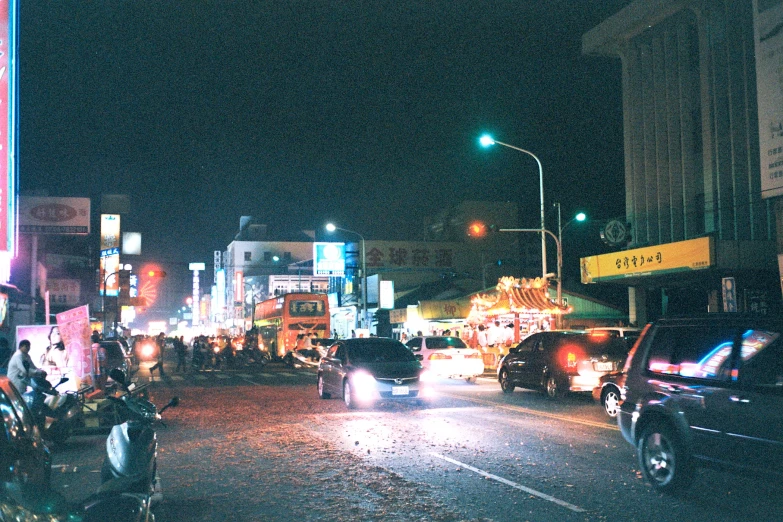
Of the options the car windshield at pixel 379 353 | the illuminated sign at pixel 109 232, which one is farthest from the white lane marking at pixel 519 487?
the illuminated sign at pixel 109 232

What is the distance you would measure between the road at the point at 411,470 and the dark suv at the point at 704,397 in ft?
1.53

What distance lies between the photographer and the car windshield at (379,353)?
57.3 ft

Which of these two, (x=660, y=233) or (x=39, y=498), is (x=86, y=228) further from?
(x=39, y=498)

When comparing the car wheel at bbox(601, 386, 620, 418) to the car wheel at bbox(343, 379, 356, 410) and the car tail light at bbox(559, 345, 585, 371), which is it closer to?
the car tail light at bbox(559, 345, 585, 371)

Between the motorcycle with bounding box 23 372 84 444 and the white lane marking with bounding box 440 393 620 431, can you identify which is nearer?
the motorcycle with bounding box 23 372 84 444

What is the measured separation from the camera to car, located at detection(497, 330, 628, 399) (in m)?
17.0

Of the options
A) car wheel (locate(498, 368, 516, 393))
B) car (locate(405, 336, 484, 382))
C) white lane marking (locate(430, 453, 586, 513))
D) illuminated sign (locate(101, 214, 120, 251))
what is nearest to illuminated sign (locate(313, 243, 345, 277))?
illuminated sign (locate(101, 214, 120, 251))

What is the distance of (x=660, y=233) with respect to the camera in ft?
102

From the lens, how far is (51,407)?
10.9 meters

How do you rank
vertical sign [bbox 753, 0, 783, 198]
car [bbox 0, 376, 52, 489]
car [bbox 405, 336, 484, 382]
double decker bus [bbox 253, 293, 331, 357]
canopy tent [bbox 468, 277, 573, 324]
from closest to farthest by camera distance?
car [bbox 0, 376, 52, 489]
vertical sign [bbox 753, 0, 783, 198]
car [bbox 405, 336, 484, 382]
canopy tent [bbox 468, 277, 573, 324]
double decker bus [bbox 253, 293, 331, 357]

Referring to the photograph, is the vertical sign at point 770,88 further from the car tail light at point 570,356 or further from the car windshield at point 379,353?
the car windshield at point 379,353

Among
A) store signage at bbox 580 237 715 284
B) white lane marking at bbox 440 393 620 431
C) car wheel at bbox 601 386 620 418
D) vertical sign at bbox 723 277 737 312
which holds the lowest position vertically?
white lane marking at bbox 440 393 620 431

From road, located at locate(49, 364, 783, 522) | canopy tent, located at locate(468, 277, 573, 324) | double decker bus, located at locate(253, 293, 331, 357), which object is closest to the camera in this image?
road, located at locate(49, 364, 783, 522)

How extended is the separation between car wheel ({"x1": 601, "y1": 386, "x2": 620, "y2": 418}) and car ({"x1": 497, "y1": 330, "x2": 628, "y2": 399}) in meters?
2.32
